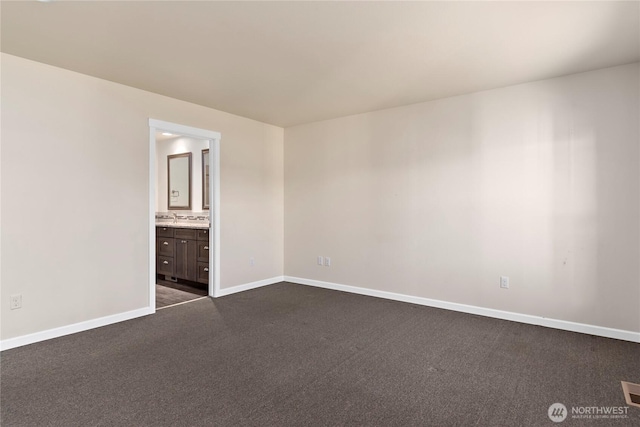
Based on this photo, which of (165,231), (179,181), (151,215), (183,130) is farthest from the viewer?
(179,181)

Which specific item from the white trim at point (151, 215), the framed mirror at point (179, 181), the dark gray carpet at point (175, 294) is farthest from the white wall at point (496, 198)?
the framed mirror at point (179, 181)

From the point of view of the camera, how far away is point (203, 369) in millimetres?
2467

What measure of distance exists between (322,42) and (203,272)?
3579mm

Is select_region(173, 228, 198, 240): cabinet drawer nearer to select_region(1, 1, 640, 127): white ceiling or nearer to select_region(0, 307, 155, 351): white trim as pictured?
select_region(0, 307, 155, 351): white trim

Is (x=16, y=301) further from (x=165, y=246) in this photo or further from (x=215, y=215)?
(x=165, y=246)

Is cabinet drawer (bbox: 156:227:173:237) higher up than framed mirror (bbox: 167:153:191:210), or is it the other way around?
framed mirror (bbox: 167:153:191:210)

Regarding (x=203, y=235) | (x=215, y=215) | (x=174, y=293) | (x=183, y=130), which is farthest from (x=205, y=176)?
(x=174, y=293)

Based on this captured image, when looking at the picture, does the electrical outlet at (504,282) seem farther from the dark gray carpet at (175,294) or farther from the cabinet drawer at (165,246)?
the cabinet drawer at (165,246)

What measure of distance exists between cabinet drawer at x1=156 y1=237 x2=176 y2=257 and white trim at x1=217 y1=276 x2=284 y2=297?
56.0 inches

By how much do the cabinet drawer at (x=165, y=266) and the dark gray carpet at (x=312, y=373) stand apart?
1969mm

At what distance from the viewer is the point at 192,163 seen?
595cm

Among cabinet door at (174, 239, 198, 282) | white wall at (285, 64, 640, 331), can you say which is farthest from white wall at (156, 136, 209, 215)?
white wall at (285, 64, 640, 331)

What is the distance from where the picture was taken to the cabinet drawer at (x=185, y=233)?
5109 mm

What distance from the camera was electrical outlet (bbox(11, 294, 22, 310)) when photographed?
2.86 meters
